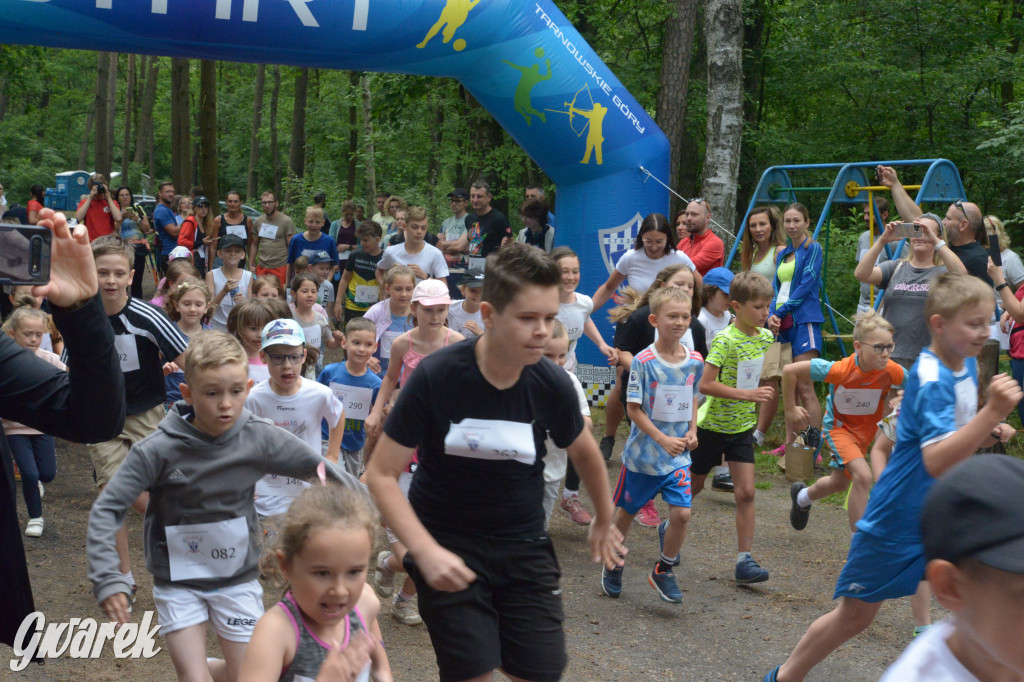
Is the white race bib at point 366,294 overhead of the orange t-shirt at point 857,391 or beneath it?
beneath

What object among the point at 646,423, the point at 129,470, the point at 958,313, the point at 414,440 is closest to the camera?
the point at 414,440

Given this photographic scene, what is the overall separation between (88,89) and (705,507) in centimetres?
5633

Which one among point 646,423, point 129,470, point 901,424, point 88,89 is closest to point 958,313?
point 901,424

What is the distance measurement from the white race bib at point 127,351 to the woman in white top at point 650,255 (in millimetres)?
4089

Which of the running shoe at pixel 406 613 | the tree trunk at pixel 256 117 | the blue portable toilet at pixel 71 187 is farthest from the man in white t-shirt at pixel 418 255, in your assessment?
the blue portable toilet at pixel 71 187

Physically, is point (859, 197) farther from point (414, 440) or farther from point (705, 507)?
point (414, 440)

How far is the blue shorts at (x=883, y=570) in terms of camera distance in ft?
12.7

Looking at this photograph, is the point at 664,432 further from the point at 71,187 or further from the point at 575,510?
the point at 71,187

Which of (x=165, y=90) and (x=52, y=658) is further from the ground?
(x=165, y=90)

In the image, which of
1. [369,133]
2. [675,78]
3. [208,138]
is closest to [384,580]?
[675,78]

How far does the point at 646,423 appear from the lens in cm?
548

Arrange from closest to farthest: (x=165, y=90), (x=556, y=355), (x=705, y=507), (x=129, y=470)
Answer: (x=129, y=470) < (x=556, y=355) < (x=705, y=507) < (x=165, y=90)

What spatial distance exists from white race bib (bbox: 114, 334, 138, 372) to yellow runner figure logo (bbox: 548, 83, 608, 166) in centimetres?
546

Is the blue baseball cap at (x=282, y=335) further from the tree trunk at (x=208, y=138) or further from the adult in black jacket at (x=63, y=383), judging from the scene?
the tree trunk at (x=208, y=138)
